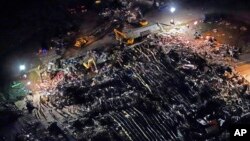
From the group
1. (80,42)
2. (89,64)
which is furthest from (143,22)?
(89,64)

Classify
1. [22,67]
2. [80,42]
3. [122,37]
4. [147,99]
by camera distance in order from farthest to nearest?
[80,42], [122,37], [22,67], [147,99]

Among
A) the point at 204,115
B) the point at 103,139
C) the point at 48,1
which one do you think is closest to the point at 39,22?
the point at 48,1

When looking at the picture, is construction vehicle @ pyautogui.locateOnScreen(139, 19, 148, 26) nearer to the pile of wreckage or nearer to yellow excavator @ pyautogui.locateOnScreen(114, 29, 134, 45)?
yellow excavator @ pyautogui.locateOnScreen(114, 29, 134, 45)

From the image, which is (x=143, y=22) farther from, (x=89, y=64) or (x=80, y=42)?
(x=89, y=64)

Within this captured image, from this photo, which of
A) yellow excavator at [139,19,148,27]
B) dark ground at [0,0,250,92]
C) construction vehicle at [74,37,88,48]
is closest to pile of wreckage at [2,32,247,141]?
construction vehicle at [74,37,88,48]

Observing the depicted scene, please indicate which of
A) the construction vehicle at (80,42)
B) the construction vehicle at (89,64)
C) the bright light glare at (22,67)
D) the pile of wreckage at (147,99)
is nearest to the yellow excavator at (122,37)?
the pile of wreckage at (147,99)

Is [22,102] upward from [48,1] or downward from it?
downward

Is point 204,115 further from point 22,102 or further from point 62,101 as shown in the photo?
point 22,102

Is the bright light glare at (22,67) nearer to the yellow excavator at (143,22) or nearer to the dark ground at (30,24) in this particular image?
the dark ground at (30,24)
